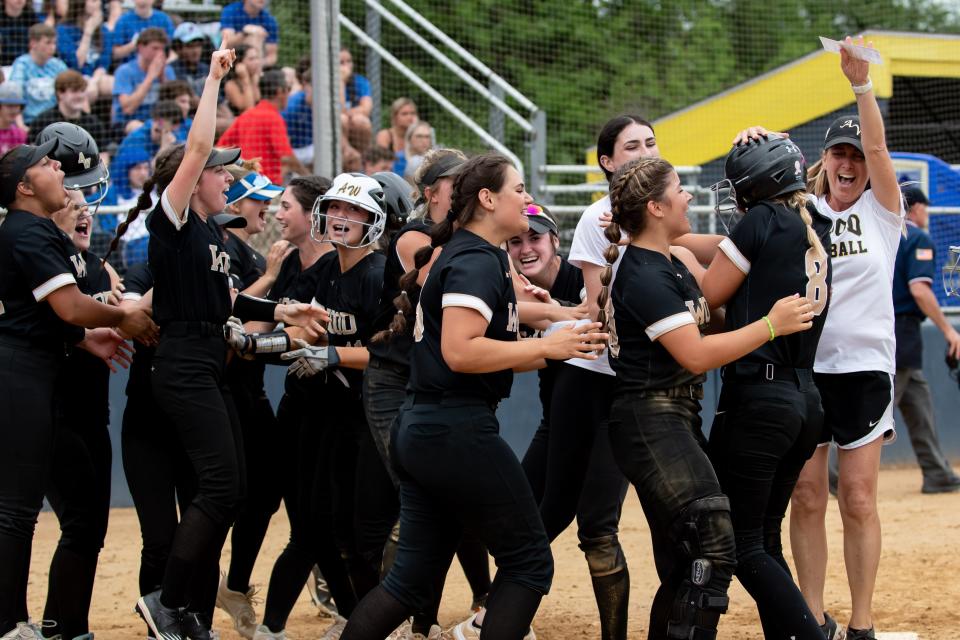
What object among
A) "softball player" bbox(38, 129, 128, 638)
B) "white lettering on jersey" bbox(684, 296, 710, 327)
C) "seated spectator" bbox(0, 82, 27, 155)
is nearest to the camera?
"white lettering on jersey" bbox(684, 296, 710, 327)

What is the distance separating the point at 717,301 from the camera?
15.1ft

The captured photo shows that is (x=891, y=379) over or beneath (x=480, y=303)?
beneath

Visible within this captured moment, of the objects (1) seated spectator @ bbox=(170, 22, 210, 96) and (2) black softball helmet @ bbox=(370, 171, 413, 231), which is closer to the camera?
(2) black softball helmet @ bbox=(370, 171, 413, 231)

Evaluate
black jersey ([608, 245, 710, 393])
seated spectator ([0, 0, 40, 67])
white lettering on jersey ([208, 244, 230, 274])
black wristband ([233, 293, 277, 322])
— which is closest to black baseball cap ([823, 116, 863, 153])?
black jersey ([608, 245, 710, 393])

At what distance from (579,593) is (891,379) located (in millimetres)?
2224

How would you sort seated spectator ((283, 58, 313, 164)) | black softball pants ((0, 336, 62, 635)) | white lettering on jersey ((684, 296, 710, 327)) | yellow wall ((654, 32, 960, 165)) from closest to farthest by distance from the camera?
white lettering on jersey ((684, 296, 710, 327)), black softball pants ((0, 336, 62, 635)), seated spectator ((283, 58, 313, 164)), yellow wall ((654, 32, 960, 165))

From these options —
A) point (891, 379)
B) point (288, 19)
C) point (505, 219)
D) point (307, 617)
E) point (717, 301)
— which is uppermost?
point (288, 19)

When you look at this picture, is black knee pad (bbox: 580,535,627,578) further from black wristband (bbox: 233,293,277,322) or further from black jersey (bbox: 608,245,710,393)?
black wristband (bbox: 233,293,277,322)

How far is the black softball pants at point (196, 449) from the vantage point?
16.6ft

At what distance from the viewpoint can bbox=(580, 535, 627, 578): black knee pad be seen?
5.04 m

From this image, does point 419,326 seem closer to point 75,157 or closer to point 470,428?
point 470,428

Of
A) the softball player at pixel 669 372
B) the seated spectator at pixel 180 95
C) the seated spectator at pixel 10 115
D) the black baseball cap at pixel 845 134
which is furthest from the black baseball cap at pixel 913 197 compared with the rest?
the seated spectator at pixel 10 115

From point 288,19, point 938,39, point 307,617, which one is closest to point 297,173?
point 288,19

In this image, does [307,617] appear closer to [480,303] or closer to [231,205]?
[231,205]
